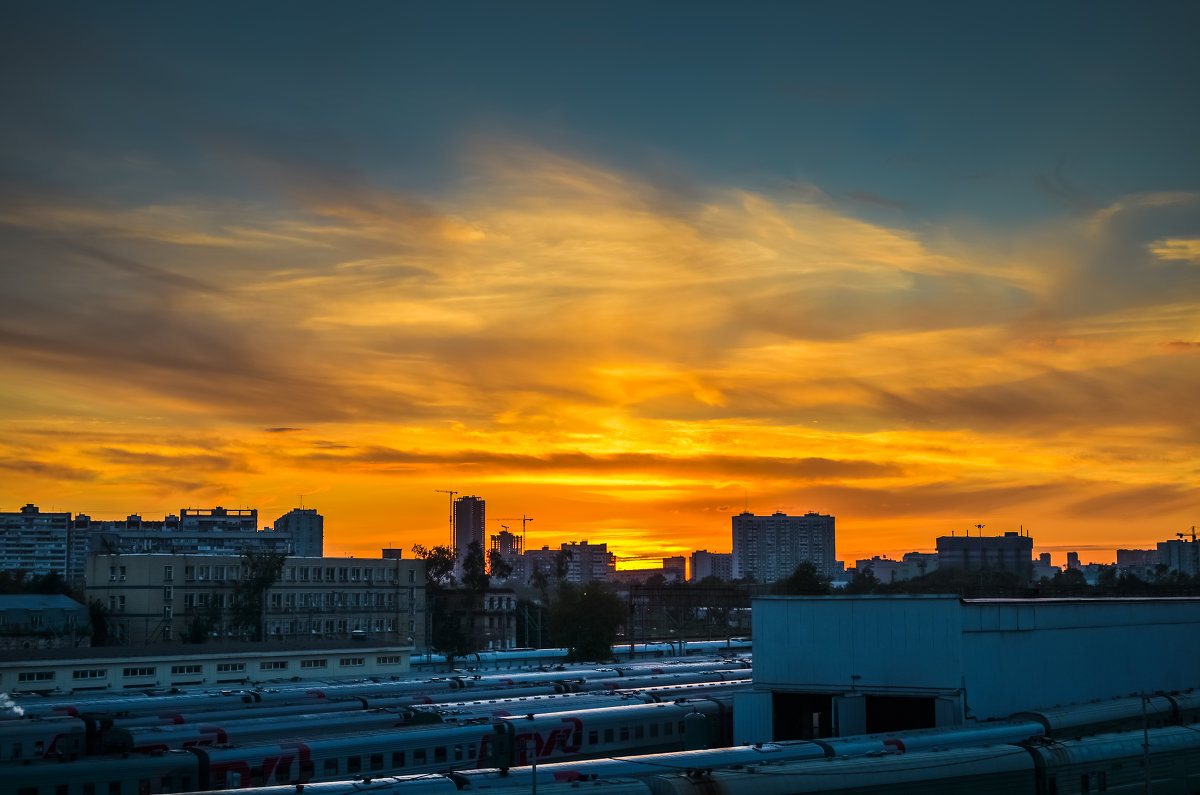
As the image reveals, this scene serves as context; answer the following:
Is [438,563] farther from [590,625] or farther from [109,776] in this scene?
[109,776]

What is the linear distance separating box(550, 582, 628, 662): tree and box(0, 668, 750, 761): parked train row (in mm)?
36634

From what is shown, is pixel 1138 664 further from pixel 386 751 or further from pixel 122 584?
pixel 122 584

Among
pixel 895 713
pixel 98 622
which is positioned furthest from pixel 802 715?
pixel 98 622

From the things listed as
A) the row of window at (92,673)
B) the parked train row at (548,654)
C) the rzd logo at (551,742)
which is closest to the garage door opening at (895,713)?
the rzd logo at (551,742)

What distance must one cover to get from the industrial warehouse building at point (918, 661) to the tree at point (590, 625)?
159 ft

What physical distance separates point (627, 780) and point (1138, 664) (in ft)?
121

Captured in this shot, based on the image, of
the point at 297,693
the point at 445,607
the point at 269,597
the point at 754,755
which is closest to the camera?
the point at 754,755

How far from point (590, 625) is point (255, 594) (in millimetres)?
29057

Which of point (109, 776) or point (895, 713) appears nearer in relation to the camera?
point (109, 776)

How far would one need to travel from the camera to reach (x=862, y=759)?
33.3 metres

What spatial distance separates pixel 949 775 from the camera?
110 ft

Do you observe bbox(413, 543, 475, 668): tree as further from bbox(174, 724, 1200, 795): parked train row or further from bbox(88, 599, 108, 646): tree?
bbox(174, 724, 1200, 795): parked train row

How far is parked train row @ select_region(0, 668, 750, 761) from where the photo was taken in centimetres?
4103

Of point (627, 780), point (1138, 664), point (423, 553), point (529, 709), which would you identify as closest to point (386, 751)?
point (529, 709)
